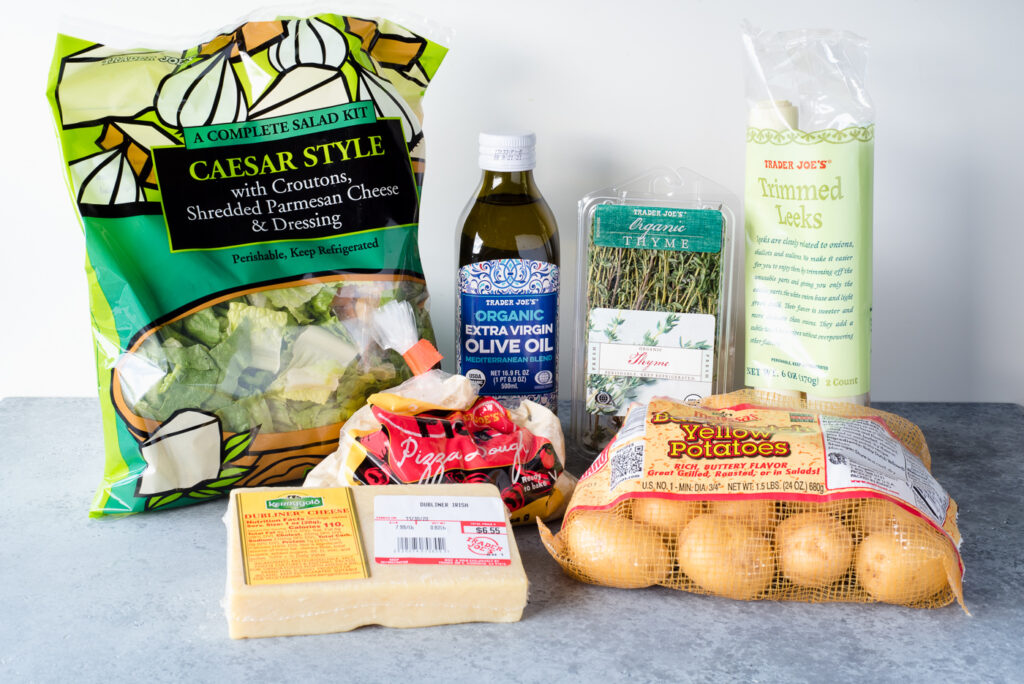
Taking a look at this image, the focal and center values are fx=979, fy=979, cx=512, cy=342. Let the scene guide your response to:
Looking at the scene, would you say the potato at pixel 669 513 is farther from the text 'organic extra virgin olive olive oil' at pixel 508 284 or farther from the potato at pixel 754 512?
the text 'organic extra virgin olive olive oil' at pixel 508 284

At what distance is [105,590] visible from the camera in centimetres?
75

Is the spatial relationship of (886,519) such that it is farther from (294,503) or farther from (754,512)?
(294,503)

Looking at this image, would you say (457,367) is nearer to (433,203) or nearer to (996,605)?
(433,203)

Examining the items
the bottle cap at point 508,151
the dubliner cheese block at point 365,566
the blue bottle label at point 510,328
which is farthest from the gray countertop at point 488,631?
the bottle cap at point 508,151

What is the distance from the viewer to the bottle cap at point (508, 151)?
92 cm

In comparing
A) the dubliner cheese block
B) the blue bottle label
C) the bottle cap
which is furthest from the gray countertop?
the bottle cap

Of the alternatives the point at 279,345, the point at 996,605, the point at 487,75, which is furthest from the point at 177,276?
the point at 996,605

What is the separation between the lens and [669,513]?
29.0 inches

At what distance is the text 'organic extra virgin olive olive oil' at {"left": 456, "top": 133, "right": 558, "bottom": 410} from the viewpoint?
94 centimetres

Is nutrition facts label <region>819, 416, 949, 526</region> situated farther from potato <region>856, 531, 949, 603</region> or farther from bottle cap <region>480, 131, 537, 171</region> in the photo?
bottle cap <region>480, 131, 537, 171</region>

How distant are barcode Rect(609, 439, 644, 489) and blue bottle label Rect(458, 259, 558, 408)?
210 mm

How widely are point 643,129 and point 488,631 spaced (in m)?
0.61

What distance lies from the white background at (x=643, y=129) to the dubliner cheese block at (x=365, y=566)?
0.42 metres

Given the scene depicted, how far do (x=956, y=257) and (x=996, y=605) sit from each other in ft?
1.70
